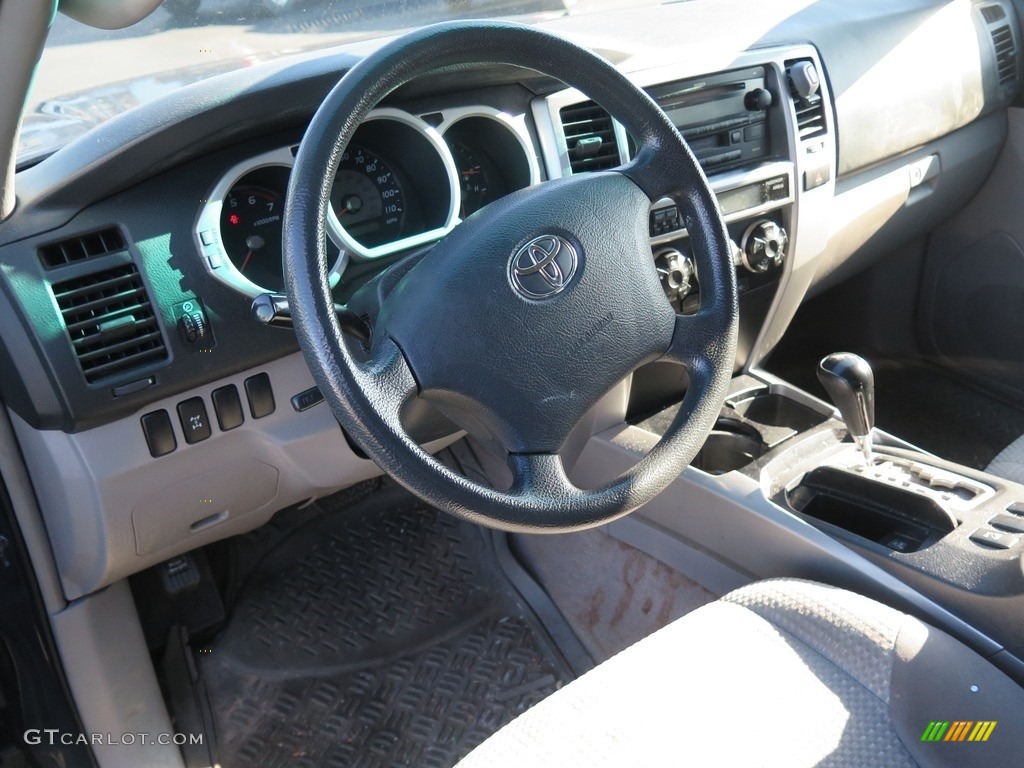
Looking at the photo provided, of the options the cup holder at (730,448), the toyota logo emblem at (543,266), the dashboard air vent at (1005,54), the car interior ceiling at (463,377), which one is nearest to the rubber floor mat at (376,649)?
the car interior ceiling at (463,377)

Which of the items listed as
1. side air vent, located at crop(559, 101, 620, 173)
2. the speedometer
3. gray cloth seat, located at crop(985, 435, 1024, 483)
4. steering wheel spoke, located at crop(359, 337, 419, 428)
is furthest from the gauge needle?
gray cloth seat, located at crop(985, 435, 1024, 483)

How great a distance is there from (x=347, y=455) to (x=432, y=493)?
0.68m

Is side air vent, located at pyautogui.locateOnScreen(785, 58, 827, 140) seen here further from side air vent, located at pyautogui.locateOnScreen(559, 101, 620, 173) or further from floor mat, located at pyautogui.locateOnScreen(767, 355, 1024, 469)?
floor mat, located at pyautogui.locateOnScreen(767, 355, 1024, 469)

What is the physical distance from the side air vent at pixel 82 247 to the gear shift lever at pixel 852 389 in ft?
3.58

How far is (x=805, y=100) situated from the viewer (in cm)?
185

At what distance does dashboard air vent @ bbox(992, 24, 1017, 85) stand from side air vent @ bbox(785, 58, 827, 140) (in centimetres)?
79

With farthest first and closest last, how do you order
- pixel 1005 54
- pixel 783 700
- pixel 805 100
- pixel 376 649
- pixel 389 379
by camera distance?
pixel 1005 54 → pixel 376 649 → pixel 805 100 → pixel 783 700 → pixel 389 379

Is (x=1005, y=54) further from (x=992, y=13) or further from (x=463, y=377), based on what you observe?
(x=463, y=377)

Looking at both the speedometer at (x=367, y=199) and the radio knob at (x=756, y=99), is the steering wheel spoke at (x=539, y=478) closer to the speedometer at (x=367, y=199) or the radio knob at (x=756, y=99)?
the speedometer at (x=367, y=199)

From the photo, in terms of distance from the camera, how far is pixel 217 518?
1.63m

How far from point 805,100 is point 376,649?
4.65ft

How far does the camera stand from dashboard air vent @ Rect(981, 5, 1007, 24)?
2361 millimetres

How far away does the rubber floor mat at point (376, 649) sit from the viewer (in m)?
1.87

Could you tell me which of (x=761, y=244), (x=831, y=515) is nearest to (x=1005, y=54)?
(x=761, y=244)
